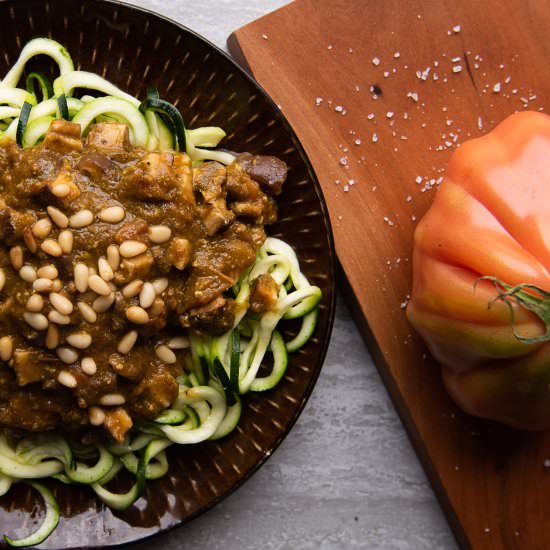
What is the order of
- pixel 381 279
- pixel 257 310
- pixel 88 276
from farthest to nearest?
pixel 381 279 → pixel 257 310 → pixel 88 276

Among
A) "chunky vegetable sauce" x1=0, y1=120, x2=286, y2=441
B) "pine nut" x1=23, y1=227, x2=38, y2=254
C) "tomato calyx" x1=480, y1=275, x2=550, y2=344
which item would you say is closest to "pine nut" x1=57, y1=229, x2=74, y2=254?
"chunky vegetable sauce" x1=0, y1=120, x2=286, y2=441

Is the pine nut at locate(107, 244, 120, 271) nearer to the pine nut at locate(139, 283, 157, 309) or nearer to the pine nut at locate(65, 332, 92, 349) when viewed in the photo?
the pine nut at locate(139, 283, 157, 309)

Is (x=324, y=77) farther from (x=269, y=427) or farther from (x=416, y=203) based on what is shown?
(x=269, y=427)

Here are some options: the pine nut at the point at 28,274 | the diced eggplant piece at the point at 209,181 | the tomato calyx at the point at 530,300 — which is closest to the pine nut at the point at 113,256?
the pine nut at the point at 28,274

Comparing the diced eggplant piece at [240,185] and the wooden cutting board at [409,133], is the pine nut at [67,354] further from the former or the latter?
the wooden cutting board at [409,133]

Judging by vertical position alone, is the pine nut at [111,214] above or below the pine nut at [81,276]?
above

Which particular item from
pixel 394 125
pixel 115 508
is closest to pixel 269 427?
pixel 115 508
